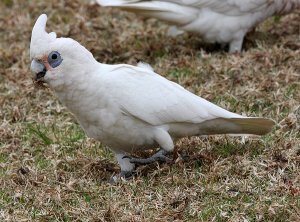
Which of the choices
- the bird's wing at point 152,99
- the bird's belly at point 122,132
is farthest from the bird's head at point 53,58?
the bird's belly at point 122,132

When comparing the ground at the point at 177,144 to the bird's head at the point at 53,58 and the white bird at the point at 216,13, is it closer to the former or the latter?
the white bird at the point at 216,13

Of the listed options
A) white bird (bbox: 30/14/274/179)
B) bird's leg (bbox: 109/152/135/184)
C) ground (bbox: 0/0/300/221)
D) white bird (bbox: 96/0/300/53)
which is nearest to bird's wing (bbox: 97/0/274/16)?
white bird (bbox: 96/0/300/53)

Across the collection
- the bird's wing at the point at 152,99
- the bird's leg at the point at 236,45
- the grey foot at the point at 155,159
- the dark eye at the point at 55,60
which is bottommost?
the bird's leg at the point at 236,45

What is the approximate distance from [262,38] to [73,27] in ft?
6.05

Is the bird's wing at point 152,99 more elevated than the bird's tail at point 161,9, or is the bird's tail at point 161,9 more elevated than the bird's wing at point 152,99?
the bird's wing at point 152,99

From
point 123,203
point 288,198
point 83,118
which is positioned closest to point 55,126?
point 83,118

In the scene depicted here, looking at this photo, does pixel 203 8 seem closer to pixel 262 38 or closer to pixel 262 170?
pixel 262 38

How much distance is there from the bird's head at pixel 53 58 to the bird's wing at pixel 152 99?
0.72 ft

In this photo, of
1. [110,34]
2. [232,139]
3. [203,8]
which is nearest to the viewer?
[232,139]

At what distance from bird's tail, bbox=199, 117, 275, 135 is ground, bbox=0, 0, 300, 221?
16 cm

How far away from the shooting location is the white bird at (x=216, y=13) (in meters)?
7.14

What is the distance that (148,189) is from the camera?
489 centimetres

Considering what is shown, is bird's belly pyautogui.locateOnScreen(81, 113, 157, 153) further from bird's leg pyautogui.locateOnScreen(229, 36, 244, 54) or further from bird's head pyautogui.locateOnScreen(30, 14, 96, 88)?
bird's leg pyautogui.locateOnScreen(229, 36, 244, 54)

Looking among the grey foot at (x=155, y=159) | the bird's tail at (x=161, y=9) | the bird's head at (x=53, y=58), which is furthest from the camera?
the bird's tail at (x=161, y=9)
